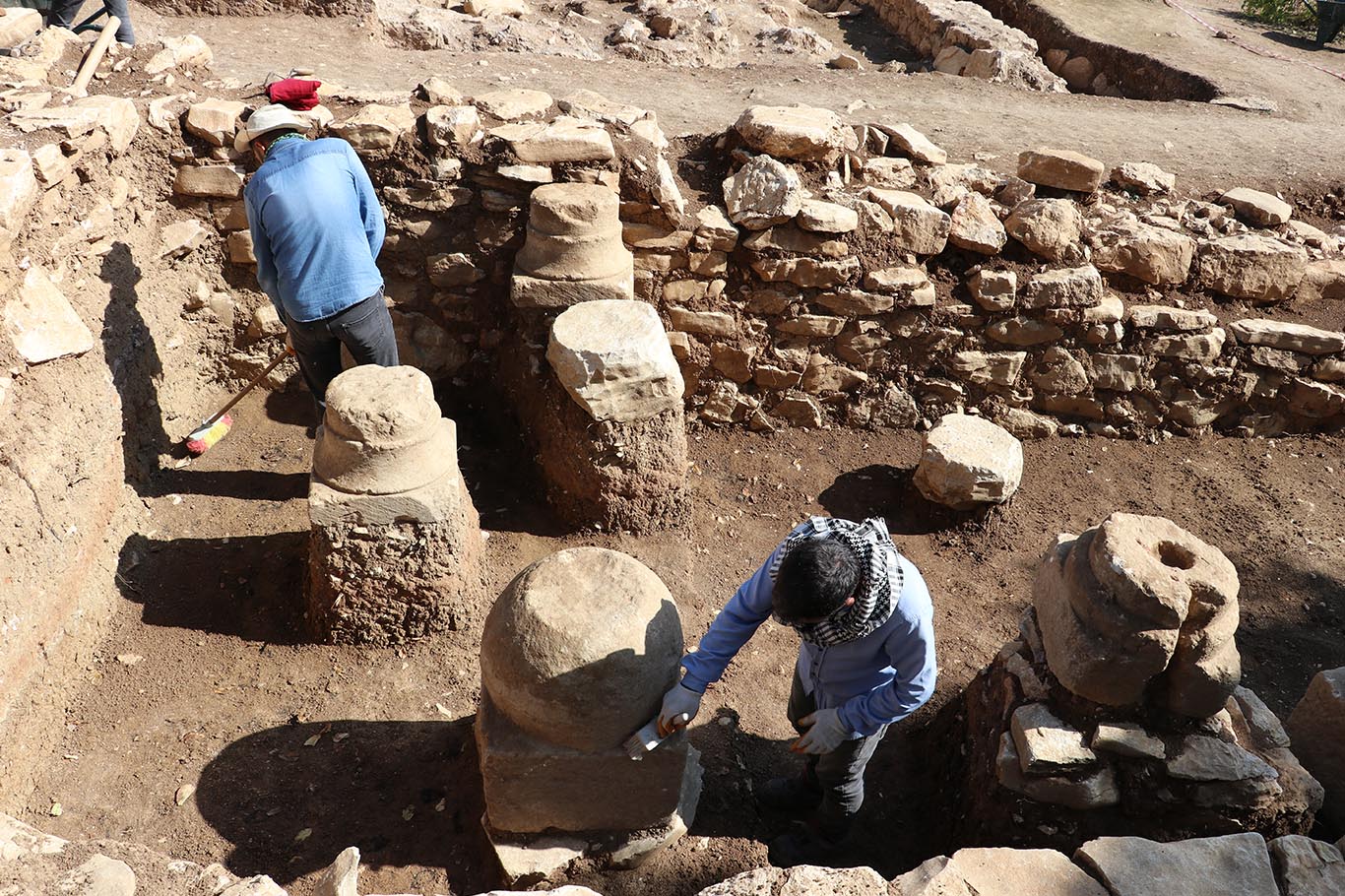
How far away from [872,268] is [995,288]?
2.57ft

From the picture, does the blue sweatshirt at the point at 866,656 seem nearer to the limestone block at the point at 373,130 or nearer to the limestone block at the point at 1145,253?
the limestone block at the point at 373,130

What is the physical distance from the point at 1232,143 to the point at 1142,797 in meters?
6.12

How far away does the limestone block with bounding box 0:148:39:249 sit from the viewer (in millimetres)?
4168

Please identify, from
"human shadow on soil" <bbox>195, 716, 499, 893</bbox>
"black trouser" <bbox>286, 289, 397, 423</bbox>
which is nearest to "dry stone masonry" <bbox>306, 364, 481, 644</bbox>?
"human shadow on soil" <bbox>195, 716, 499, 893</bbox>

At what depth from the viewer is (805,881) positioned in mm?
2602

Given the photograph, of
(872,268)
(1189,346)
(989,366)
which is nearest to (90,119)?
(872,268)

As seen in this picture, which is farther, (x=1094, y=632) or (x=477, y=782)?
(x=477, y=782)

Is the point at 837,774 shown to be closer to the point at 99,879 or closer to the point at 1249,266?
the point at 99,879

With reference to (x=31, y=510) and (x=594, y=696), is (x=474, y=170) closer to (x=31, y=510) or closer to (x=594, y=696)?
(x=31, y=510)

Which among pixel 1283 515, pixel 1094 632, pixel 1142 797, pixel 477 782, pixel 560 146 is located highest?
pixel 560 146

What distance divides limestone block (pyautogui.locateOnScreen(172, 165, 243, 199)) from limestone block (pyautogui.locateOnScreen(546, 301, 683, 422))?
2.22m

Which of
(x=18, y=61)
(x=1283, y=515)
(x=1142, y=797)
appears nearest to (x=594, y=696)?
(x=1142, y=797)

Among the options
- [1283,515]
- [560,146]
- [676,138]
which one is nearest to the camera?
[560,146]

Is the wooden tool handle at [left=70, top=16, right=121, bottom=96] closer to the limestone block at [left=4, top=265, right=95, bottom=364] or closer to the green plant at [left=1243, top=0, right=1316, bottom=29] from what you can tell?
the limestone block at [left=4, top=265, right=95, bottom=364]
